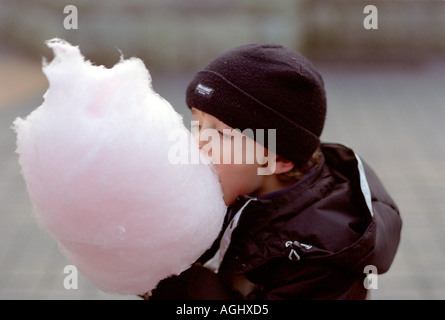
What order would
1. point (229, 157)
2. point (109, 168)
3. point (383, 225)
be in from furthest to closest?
point (383, 225), point (229, 157), point (109, 168)

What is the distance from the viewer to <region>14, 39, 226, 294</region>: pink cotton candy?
3.83ft

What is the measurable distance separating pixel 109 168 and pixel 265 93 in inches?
19.3

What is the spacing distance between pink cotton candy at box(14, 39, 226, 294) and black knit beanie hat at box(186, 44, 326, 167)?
0.75ft

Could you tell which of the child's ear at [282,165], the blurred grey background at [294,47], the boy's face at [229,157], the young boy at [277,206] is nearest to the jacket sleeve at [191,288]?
the young boy at [277,206]

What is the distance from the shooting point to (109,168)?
1.17 meters

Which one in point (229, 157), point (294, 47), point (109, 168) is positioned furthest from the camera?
point (294, 47)

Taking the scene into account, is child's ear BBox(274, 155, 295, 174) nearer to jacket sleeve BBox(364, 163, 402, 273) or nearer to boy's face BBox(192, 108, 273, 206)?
boy's face BBox(192, 108, 273, 206)

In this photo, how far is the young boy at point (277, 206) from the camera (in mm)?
1473

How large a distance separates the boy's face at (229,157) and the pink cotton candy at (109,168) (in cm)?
15

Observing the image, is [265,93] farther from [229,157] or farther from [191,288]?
[191,288]

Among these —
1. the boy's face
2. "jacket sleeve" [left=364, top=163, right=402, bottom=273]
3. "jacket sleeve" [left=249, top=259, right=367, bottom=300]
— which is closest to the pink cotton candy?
the boy's face

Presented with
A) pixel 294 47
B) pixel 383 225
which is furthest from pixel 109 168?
pixel 294 47
